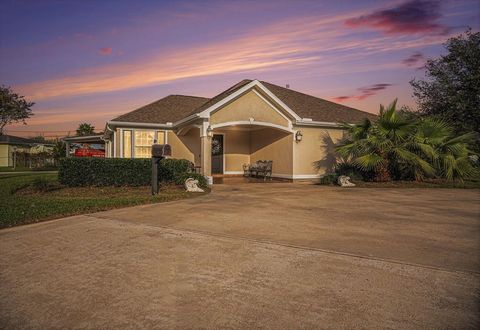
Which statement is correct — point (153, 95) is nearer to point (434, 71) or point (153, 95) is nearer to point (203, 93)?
point (203, 93)

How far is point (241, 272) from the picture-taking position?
154 inches

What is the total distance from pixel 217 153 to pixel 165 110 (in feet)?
12.7

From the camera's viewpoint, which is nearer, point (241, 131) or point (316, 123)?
point (316, 123)

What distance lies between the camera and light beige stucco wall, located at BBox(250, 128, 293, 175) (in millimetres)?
16359

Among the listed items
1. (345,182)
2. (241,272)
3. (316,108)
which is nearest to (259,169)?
(345,182)

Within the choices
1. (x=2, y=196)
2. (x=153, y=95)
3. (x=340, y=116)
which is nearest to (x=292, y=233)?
(x=2, y=196)

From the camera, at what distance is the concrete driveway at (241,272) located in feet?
9.51

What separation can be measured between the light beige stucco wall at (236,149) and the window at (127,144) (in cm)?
518

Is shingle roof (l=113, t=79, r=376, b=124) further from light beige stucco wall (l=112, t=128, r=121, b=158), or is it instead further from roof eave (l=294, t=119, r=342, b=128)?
light beige stucco wall (l=112, t=128, r=121, b=158)

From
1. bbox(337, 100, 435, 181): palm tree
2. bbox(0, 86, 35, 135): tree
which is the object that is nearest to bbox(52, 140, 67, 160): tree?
bbox(0, 86, 35, 135): tree

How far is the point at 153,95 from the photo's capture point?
71.9 ft

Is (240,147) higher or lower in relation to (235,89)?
lower

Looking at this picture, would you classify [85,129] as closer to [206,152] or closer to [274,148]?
[274,148]

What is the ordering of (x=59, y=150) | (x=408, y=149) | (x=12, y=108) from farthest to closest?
(x=59, y=150) < (x=12, y=108) < (x=408, y=149)
